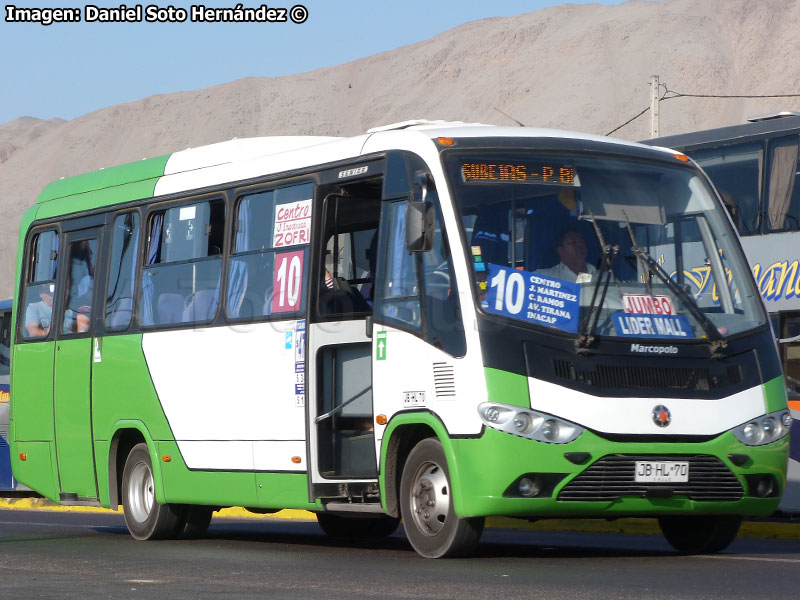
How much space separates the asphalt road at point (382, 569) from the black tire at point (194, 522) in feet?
0.70

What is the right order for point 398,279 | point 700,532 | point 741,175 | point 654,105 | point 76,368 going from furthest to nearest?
point 654,105, point 741,175, point 76,368, point 700,532, point 398,279

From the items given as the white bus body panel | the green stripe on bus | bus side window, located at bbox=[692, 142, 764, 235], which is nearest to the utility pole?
Result: bus side window, located at bbox=[692, 142, 764, 235]

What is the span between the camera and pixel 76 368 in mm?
16047

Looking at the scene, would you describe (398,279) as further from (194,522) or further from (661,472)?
(194,522)

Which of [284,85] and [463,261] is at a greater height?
[284,85]

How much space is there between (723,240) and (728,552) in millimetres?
2455

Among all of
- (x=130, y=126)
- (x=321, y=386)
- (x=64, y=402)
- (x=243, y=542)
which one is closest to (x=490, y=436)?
(x=321, y=386)

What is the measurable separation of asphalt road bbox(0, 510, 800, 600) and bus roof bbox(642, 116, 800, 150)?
6.10m

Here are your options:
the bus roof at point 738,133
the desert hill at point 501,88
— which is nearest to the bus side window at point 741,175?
the bus roof at point 738,133

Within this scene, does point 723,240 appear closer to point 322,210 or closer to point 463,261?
point 463,261

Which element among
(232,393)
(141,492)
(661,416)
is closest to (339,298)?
(232,393)

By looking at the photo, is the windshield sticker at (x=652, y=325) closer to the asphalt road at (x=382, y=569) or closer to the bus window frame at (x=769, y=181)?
the asphalt road at (x=382, y=569)

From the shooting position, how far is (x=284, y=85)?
122 metres

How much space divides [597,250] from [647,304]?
51 centimetres
